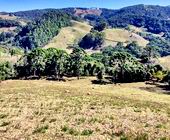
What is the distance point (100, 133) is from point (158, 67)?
138 metres

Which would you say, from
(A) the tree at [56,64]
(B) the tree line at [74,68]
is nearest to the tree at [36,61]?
(B) the tree line at [74,68]

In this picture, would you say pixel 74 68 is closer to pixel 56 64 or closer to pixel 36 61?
pixel 56 64

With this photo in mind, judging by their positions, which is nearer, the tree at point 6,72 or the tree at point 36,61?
the tree at point 6,72

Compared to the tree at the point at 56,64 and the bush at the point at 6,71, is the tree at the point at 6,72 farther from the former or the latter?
the tree at the point at 56,64

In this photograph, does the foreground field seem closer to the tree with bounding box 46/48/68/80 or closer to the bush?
the tree with bounding box 46/48/68/80

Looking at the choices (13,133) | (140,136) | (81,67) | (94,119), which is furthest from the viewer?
(81,67)

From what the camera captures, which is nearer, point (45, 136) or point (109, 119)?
point (45, 136)

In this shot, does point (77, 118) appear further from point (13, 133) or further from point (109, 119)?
point (13, 133)

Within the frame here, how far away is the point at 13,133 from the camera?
35250mm

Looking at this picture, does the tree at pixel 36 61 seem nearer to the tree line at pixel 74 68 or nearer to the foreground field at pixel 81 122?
the tree line at pixel 74 68

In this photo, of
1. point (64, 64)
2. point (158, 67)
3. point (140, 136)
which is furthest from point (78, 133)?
point (158, 67)

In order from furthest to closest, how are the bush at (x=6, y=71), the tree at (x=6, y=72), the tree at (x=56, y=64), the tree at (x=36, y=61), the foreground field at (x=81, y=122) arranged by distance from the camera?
1. the tree at (x=36, y=61)
2. the tree at (x=56, y=64)
3. the bush at (x=6, y=71)
4. the tree at (x=6, y=72)
5. the foreground field at (x=81, y=122)

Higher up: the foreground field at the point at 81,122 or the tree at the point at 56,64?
the tree at the point at 56,64

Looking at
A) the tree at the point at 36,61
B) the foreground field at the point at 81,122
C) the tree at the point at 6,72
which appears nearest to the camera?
the foreground field at the point at 81,122
